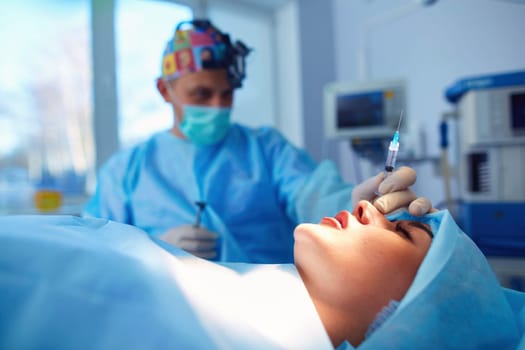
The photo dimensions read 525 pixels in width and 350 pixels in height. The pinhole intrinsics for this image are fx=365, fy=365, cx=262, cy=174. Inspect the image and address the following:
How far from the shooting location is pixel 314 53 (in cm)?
236

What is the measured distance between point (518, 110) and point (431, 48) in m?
0.64

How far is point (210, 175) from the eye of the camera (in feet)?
3.89

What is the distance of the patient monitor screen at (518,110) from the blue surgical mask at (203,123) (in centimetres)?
93

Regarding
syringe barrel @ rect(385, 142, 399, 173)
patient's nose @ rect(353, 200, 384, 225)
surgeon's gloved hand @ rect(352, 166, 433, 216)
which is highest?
syringe barrel @ rect(385, 142, 399, 173)

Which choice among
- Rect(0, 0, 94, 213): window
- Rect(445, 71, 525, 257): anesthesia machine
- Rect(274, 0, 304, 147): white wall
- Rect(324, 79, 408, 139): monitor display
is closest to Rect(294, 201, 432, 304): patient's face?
→ Rect(445, 71, 525, 257): anesthesia machine

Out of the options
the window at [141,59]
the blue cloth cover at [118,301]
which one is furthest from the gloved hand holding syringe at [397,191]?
the window at [141,59]

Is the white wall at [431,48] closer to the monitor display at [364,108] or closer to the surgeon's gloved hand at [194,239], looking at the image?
the monitor display at [364,108]

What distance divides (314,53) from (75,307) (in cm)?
226

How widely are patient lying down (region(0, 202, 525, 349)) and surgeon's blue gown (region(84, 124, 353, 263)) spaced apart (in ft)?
1.58

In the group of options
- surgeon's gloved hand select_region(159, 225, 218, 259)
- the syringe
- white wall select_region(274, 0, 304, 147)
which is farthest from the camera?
white wall select_region(274, 0, 304, 147)

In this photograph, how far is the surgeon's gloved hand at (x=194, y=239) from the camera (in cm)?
100

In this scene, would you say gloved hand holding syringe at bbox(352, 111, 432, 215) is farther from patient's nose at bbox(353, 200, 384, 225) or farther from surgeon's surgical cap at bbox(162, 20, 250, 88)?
surgeon's surgical cap at bbox(162, 20, 250, 88)

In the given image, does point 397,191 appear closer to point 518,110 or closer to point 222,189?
point 222,189

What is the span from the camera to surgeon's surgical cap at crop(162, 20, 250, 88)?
1.11 m
